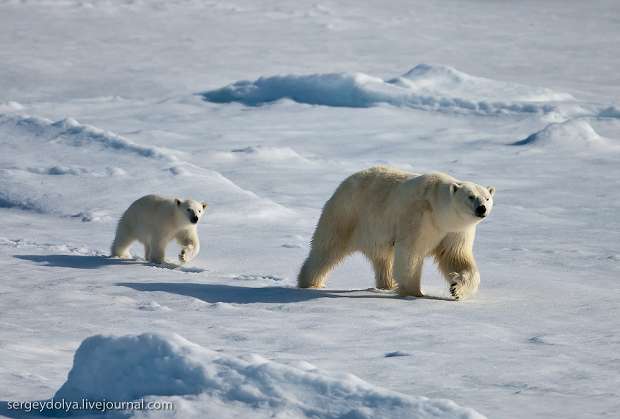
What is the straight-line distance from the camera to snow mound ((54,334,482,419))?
10.4 ft

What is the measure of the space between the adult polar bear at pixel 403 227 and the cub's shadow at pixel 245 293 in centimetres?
17

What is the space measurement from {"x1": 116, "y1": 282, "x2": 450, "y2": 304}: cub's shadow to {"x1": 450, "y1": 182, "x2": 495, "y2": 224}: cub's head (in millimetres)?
591

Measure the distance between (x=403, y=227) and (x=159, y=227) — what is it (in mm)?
2238

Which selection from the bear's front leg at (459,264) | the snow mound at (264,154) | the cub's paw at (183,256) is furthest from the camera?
the snow mound at (264,154)

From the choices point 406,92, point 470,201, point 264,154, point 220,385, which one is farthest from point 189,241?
point 406,92

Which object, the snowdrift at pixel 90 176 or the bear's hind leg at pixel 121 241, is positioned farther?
the snowdrift at pixel 90 176

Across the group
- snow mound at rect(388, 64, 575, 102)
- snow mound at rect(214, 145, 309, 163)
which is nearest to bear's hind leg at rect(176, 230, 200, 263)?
snow mound at rect(214, 145, 309, 163)

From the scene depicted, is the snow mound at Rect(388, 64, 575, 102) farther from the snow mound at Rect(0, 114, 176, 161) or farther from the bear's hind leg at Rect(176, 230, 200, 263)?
the bear's hind leg at Rect(176, 230, 200, 263)

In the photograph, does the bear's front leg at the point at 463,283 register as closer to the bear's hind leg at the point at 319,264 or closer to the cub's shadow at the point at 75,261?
the bear's hind leg at the point at 319,264

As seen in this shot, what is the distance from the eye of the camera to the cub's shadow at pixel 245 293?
590cm

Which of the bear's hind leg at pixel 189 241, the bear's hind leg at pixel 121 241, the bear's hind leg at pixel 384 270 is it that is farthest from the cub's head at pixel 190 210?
the bear's hind leg at pixel 384 270

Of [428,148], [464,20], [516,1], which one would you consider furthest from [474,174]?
[516,1]

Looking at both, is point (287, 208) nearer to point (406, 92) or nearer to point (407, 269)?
point (407, 269)

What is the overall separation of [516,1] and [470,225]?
32.8 metres
